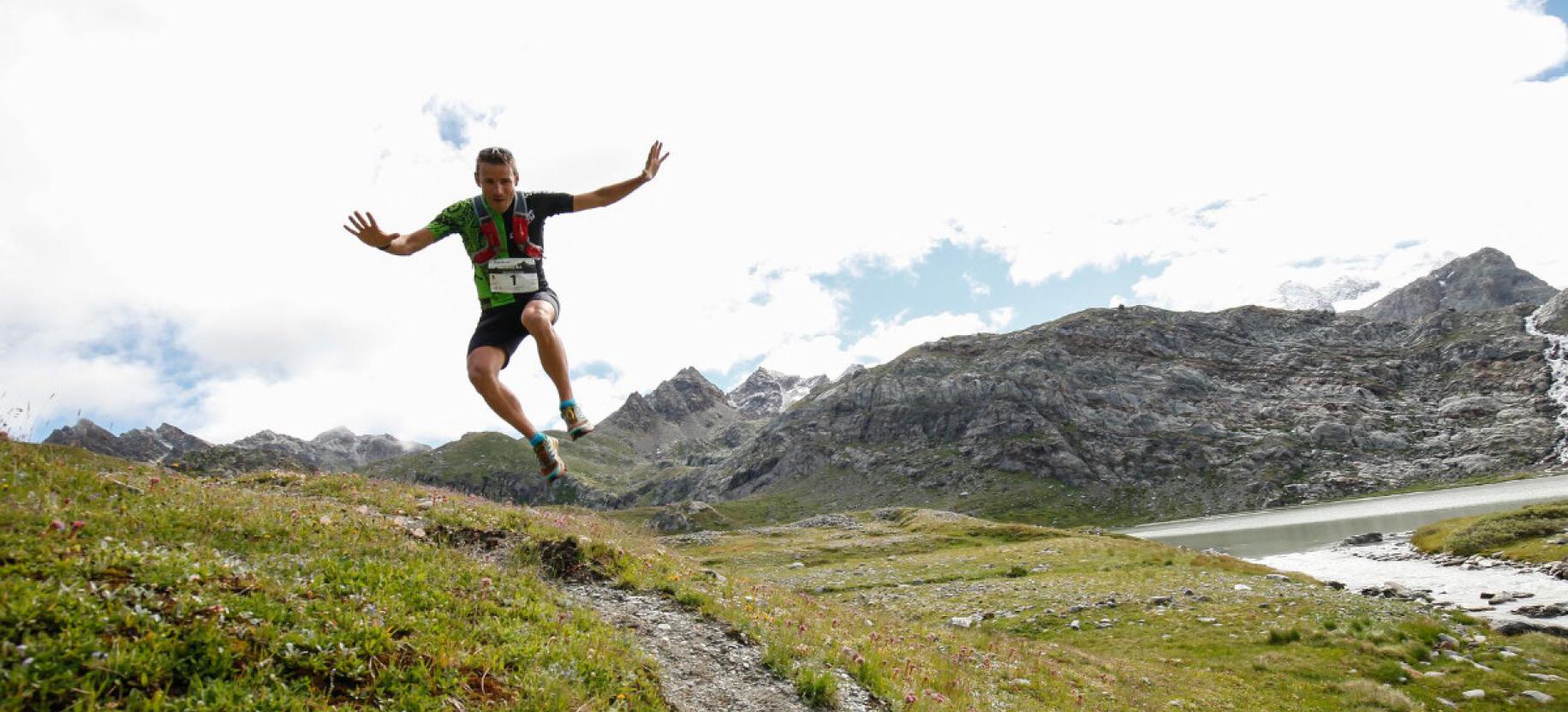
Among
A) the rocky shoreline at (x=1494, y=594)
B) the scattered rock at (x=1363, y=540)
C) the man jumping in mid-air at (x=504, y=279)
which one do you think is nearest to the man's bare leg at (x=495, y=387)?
the man jumping in mid-air at (x=504, y=279)

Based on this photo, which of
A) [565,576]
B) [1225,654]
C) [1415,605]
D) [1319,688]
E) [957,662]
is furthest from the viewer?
[1415,605]

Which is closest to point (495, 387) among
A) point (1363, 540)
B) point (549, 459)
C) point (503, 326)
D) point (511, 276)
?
point (503, 326)

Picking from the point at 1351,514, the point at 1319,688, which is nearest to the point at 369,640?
the point at 1319,688

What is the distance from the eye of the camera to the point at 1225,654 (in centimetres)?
2075

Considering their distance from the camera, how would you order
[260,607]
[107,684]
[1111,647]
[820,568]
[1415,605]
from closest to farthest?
[107,684], [260,607], [1111,647], [1415,605], [820,568]

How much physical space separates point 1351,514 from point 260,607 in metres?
142

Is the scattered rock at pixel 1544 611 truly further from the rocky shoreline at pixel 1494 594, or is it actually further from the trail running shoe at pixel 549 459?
the trail running shoe at pixel 549 459

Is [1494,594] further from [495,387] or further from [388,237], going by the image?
[388,237]

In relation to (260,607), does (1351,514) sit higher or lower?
lower

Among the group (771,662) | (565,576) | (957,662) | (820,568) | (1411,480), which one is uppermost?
(565,576)

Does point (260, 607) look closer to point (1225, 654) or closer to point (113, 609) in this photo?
point (113, 609)

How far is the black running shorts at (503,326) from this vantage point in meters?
8.97

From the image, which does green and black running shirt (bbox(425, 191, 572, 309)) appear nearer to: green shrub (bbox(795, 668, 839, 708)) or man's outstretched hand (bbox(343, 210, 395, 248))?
man's outstretched hand (bbox(343, 210, 395, 248))

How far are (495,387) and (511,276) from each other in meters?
1.45
